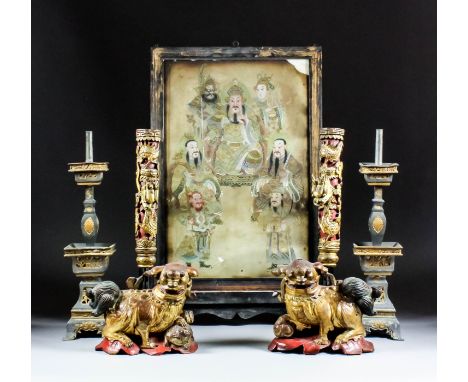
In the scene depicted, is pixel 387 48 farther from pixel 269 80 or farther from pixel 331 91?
pixel 269 80

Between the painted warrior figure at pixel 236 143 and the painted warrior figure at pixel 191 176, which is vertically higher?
the painted warrior figure at pixel 236 143

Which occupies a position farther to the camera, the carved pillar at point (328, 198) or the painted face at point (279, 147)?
the painted face at point (279, 147)

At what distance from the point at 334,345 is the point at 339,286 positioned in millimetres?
302

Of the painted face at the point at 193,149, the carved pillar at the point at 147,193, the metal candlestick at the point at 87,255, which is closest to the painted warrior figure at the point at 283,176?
the painted face at the point at 193,149

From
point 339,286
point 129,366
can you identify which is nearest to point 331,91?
point 339,286

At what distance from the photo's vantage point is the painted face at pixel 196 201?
814 cm

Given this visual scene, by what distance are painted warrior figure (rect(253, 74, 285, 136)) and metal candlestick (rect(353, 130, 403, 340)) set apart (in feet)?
2.32

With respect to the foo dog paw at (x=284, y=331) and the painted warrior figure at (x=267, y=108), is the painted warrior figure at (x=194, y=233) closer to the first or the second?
the painted warrior figure at (x=267, y=108)

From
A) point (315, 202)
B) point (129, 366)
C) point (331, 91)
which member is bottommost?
point (129, 366)

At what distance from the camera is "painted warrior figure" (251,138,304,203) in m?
8.16

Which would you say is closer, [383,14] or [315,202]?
[315,202]

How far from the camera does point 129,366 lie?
6938 mm

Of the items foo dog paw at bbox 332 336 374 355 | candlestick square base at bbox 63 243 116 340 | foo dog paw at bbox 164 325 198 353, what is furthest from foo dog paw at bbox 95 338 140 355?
foo dog paw at bbox 332 336 374 355

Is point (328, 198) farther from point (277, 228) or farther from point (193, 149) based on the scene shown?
point (193, 149)
